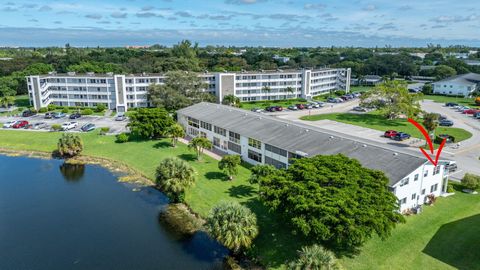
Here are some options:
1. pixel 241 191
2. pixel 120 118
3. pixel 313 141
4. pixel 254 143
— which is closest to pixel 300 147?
pixel 313 141

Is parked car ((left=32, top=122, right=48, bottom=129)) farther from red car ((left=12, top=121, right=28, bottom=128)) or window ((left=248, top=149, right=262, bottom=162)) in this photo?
window ((left=248, top=149, right=262, bottom=162))

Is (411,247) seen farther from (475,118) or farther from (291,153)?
(475,118)

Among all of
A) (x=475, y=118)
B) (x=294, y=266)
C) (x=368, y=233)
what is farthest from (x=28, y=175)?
(x=475, y=118)

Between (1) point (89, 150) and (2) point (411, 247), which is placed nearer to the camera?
(2) point (411, 247)

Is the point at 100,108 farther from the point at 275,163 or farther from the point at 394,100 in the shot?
the point at 394,100

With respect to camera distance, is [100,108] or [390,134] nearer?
[390,134]
